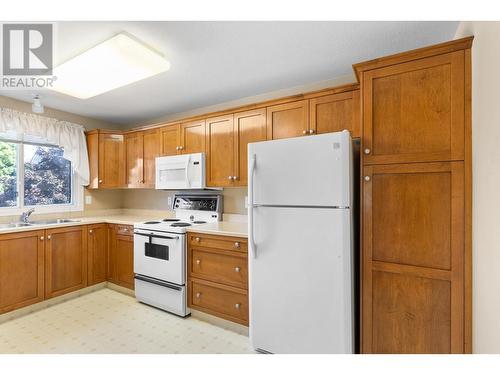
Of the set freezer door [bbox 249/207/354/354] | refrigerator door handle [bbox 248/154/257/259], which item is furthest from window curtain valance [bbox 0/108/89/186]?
freezer door [bbox 249/207/354/354]

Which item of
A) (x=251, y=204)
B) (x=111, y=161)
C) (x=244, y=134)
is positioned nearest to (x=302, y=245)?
(x=251, y=204)

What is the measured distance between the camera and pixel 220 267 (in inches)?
94.4

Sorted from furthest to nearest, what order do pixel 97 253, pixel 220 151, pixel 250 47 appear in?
1. pixel 97 253
2. pixel 220 151
3. pixel 250 47

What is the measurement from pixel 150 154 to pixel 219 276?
6.08 ft

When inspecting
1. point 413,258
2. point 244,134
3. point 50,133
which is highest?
point 50,133

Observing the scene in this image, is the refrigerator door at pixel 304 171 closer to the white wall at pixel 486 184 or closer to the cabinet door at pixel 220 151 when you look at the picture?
the white wall at pixel 486 184

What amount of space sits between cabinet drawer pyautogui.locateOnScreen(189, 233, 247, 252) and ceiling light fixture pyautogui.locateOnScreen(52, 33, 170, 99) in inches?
57.7

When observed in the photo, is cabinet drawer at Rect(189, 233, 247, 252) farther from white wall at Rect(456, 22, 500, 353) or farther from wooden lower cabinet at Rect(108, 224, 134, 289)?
white wall at Rect(456, 22, 500, 353)

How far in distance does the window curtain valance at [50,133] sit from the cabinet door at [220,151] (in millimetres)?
1910

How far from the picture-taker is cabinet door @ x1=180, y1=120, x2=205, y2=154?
293 centimetres

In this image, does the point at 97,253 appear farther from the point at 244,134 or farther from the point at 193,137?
the point at 244,134

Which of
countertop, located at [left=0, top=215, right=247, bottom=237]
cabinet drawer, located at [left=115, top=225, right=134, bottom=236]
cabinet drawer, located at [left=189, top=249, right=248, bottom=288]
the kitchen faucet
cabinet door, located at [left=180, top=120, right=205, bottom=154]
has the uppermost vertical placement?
cabinet door, located at [left=180, top=120, right=205, bottom=154]

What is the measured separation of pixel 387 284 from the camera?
1.60 meters
